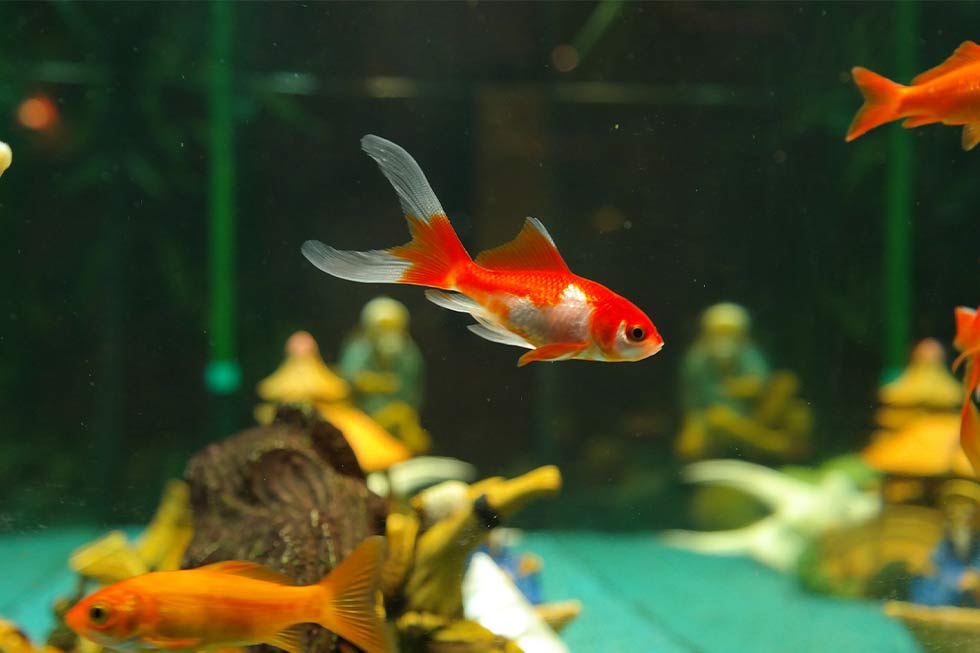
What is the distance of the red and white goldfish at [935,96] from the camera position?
4.71 feet

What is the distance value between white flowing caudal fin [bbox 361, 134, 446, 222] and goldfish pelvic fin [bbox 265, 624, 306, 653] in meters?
0.79

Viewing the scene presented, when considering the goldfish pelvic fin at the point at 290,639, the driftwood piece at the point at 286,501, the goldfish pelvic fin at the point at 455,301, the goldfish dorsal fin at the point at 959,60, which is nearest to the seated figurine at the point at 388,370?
the driftwood piece at the point at 286,501

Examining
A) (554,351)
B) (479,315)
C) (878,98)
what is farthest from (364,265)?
(878,98)

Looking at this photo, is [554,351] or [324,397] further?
[324,397]

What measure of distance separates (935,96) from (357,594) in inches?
58.1

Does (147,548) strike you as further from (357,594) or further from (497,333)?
(497,333)

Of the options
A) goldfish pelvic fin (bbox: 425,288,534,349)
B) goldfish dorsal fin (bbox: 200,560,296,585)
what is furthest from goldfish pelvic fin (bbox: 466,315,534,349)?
goldfish dorsal fin (bbox: 200,560,296,585)

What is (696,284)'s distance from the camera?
193cm

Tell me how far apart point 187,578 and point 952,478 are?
2.26m

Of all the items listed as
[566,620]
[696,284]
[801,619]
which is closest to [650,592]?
[801,619]

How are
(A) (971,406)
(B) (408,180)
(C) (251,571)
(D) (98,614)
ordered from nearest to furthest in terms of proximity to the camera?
1. (B) (408,180)
2. (D) (98,614)
3. (C) (251,571)
4. (A) (971,406)

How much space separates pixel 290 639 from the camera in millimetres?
1325

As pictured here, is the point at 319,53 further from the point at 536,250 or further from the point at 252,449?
the point at 536,250

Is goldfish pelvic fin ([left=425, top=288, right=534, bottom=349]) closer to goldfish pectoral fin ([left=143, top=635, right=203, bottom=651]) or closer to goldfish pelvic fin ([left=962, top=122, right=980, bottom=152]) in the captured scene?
goldfish pectoral fin ([left=143, top=635, right=203, bottom=651])
